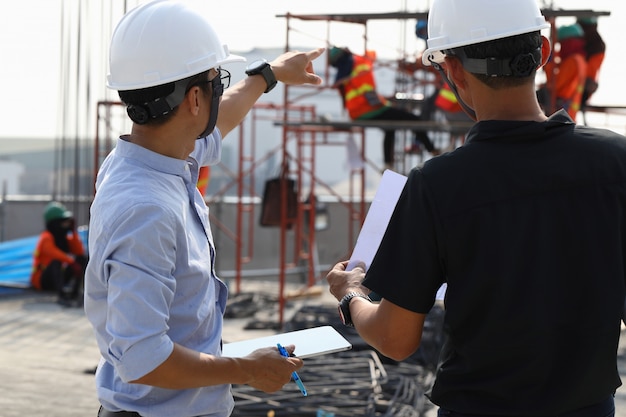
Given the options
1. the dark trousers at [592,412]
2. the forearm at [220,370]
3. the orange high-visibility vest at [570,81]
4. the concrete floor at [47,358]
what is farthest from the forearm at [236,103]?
the orange high-visibility vest at [570,81]

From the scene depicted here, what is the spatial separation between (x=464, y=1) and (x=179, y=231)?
85cm

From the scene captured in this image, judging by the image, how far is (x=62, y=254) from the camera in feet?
38.9

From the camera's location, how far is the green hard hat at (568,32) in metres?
9.22

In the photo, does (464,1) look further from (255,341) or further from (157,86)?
(255,341)

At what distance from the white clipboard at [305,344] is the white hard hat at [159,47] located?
0.72 metres

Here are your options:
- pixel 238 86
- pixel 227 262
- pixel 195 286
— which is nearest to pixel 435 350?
pixel 238 86

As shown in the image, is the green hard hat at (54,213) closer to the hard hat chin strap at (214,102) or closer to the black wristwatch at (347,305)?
the hard hat chin strap at (214,102)

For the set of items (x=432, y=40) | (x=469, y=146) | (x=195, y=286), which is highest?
(x=432, y=40)

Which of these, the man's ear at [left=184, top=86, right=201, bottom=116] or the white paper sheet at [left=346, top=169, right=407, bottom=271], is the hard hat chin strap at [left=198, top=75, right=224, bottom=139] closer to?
the man's ear at [left=184, top=86, right=201, bottom=116]

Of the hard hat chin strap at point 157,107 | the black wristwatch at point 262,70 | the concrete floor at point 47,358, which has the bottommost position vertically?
the concrete floor at point 47,358

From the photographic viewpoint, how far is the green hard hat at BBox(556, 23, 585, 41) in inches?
363

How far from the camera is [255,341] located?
2.52 metres

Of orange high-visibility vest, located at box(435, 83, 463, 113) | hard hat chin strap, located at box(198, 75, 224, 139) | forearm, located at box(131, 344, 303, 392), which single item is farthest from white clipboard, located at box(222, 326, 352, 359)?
orange high-visibility vest, located at box(435, 83, 463, 113)

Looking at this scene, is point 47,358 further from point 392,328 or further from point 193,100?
point 392,328
